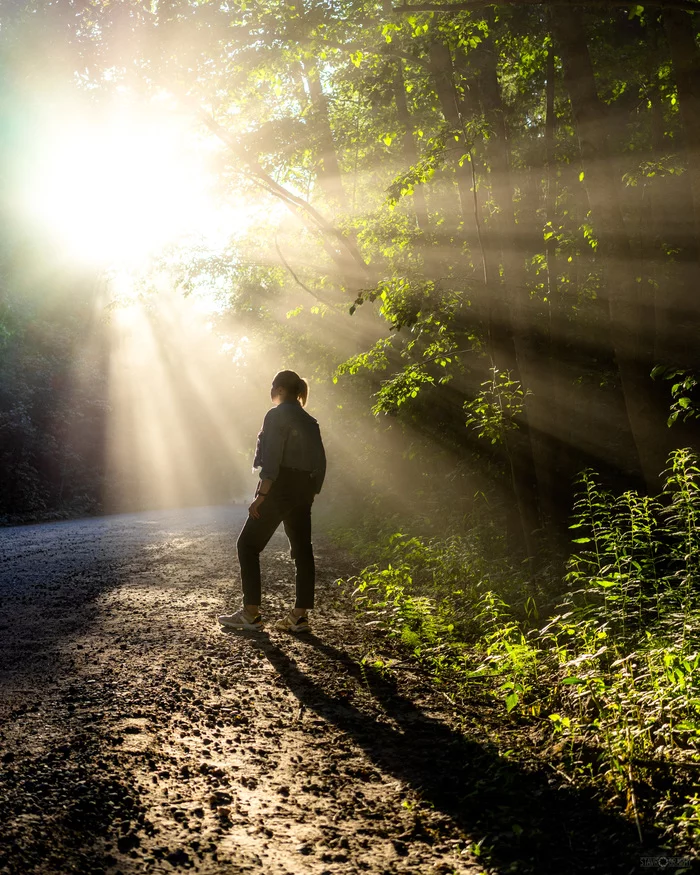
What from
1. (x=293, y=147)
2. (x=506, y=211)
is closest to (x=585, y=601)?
(x=506, y=211)

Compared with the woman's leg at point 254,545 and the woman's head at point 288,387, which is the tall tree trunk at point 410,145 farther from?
the woman's leg at point 254,545

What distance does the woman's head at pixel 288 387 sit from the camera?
6.57 m

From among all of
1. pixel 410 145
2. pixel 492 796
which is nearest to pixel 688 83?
pixel 492 796

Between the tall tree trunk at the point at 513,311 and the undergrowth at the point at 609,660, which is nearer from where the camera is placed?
the undergrowth at the point at 609,660

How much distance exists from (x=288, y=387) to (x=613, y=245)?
328 cm

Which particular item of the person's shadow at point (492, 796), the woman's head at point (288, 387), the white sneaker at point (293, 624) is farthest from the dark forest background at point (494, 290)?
the woman's head at point (288, 387)

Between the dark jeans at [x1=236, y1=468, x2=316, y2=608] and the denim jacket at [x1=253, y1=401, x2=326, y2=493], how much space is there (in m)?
0.10

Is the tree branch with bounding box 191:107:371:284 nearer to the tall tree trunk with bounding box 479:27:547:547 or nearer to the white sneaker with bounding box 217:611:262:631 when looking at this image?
the tall tree trunk with bounding box 479:27:547:547

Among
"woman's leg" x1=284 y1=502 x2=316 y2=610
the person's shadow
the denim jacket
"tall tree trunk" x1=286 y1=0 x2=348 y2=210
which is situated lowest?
the person's shadow

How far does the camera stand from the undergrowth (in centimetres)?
295

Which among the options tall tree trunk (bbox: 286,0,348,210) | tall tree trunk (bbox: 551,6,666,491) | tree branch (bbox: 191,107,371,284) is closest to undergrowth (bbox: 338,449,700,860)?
tall tree trunk (bbox: 551,6,666,491)

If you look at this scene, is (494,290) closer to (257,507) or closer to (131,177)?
(257,507)

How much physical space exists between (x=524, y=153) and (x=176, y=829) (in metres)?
14.7

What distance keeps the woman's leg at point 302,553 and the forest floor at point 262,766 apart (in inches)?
15.4
